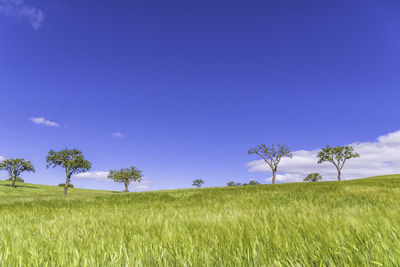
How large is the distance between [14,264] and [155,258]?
961 mm

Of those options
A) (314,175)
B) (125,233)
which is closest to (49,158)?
(125,233)

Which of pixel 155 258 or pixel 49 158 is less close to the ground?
pixel 49 158

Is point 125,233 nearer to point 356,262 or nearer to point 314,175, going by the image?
point 356,262

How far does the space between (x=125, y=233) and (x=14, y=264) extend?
106cm

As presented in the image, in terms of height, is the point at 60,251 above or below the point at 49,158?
below

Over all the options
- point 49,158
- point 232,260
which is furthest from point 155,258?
point 49,158

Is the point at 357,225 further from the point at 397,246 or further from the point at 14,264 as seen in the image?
the point at 14,264

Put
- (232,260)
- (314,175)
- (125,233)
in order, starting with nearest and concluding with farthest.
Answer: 1. (232,260)
2. (125,233)
3. (314,175)

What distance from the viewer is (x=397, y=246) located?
1.46 metres

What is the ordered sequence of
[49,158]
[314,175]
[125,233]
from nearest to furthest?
[125,233] → [49,158] → [314,175]

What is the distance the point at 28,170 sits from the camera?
266 ft

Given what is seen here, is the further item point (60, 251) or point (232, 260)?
point (60, 251)

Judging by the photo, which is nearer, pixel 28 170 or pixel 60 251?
pixel 60 251

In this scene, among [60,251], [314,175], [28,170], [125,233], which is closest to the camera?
[60,251]
